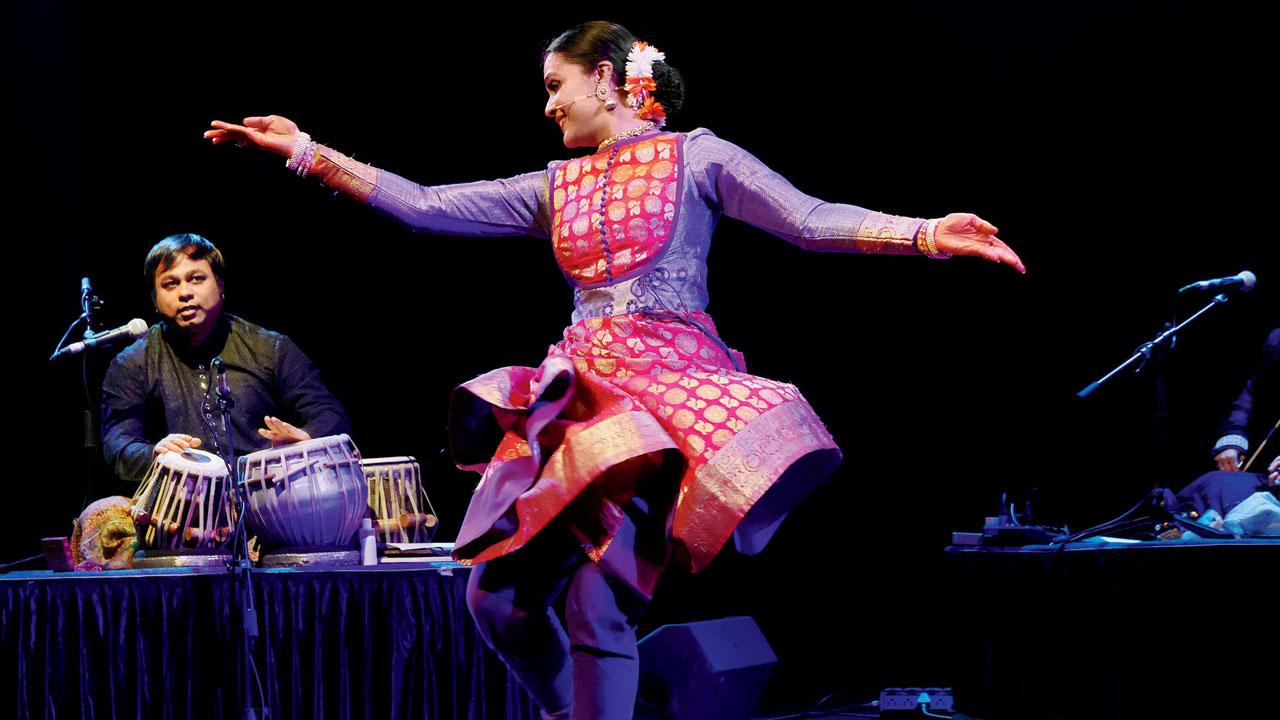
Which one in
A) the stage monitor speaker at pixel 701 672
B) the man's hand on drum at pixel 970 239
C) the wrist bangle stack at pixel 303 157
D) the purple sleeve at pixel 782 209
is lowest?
the stage monitor speaker at pixel 701 672

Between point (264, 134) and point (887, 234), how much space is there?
141cm

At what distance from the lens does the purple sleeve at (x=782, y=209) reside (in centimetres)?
238

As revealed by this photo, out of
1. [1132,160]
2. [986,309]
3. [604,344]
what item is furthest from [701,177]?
[1132,160]

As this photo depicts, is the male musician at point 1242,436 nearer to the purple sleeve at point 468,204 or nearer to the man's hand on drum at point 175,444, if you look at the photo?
the purple sleeve at point 468,204

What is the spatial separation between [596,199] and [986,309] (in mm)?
2577

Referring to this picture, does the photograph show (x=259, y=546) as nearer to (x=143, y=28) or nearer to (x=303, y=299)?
(x=303, y=299)

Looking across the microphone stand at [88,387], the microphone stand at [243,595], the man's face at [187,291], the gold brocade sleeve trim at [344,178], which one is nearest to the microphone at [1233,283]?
the gold brocade sleeve trim at [344,178]

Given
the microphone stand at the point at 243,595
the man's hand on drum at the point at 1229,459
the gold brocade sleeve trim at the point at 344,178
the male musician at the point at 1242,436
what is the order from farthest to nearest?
1. the man's hand on drum at the point at 1229,459
2. the male musician at the point at 1242,436
3. the microphone stand at the point at 243,595
4. the gold brocade sleeve trim at the point at 344,178

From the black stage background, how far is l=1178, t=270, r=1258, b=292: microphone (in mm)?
555

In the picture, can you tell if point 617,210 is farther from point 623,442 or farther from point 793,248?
point 793,248

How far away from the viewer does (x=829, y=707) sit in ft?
15.1

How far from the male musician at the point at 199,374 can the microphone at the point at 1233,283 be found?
3055mm

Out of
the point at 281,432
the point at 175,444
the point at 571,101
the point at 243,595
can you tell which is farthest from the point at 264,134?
the point at 175,444

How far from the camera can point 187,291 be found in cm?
445
